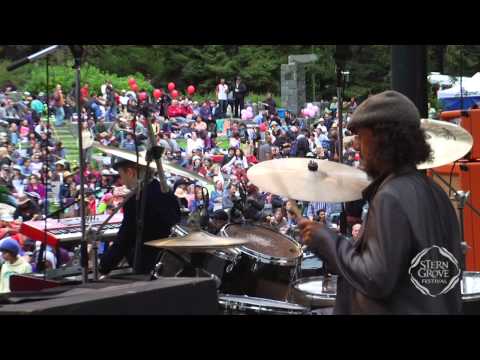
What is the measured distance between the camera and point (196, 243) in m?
4.12

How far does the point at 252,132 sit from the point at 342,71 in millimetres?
18888

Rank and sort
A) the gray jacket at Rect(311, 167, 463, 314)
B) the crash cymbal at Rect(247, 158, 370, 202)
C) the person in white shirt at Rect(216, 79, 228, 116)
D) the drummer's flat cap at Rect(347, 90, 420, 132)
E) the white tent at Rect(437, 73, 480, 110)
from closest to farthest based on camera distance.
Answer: the gray jacket at Rect(311, 167, 463, 314), the drummer's flat cap at Rect(347, 90, 420, 132), the crash cymbal at Rect(247, 158, 370, 202), the white tent at Rect(437, 73, 480, 110), the person in white shirt at Rect(216, 79, 228, 116)

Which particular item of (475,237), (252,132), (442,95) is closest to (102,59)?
(252,132)

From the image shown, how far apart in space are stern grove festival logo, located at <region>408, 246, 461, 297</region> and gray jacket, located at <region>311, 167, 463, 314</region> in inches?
0.5

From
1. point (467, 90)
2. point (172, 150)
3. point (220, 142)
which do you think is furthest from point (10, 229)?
point (220, 142)

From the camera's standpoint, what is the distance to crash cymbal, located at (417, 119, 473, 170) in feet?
14.4

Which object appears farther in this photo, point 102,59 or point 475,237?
point 102,59

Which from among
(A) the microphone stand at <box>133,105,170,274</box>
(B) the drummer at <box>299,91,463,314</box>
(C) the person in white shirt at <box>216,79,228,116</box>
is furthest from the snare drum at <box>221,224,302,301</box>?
(C) the person in white shirt at <box>216,79,228,116</box>

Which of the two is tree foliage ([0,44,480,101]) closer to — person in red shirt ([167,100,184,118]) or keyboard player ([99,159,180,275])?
person in red shirt ([167,100,184,118])

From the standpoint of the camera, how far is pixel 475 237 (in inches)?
223

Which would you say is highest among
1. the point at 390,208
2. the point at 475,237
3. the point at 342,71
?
the point at 342,71

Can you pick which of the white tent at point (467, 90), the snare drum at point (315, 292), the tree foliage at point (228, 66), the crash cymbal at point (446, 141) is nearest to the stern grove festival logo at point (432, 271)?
the snare drum at point (315, 292)
